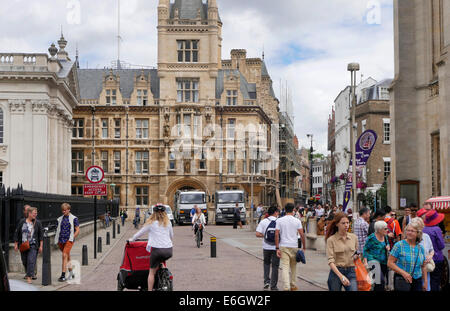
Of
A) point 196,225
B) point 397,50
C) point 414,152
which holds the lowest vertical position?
point 196,225

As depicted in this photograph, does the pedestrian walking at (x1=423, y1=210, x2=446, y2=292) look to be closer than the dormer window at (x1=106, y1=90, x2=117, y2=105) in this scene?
Yes

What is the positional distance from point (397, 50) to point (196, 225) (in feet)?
38.2

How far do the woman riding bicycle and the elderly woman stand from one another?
13.8 ft

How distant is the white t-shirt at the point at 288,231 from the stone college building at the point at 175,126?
5599 cm

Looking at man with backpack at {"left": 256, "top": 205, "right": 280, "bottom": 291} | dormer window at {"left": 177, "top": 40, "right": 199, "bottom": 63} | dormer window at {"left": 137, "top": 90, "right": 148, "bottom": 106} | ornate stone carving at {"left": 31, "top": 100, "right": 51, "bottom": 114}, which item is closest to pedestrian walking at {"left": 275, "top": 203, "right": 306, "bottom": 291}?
man with backpack at {"left": 256, "top": 205, "right": 280, "bottom": 291}

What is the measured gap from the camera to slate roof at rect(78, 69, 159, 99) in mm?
74375

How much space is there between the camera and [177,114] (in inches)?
2785

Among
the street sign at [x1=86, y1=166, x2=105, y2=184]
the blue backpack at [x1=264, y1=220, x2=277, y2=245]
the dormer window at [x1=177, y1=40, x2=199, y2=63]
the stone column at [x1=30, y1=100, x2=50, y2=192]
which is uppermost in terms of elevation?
the dormer window at [x1=177, y1=40, x2=199, y2=63]

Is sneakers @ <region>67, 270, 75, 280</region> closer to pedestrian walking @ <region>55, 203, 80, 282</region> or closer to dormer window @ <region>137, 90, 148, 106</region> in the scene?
pedestrian walking @ <region>55, 203, 80, 282</region>

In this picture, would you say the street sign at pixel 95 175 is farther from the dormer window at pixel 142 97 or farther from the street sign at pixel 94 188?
the dormer window at pixel 142 97

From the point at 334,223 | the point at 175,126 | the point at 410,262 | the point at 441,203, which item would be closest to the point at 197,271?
the point at 441,203

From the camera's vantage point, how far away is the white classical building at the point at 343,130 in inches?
2867
